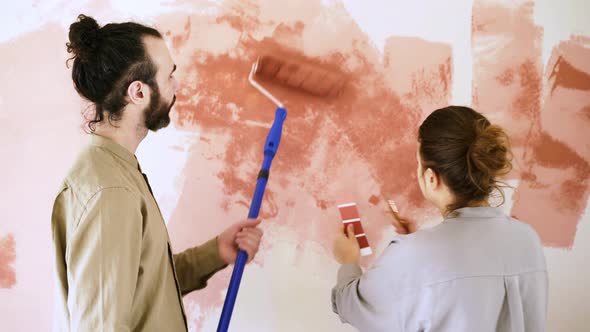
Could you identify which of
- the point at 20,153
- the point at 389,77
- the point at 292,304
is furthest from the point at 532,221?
the point at 20,153

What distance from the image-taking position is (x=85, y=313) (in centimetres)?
72

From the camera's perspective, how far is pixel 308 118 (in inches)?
49.4

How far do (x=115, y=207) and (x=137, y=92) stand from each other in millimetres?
254

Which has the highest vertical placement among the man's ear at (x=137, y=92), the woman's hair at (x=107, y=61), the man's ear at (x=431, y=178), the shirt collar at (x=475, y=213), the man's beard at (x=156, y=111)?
the woman's hair at (x=107, y=61)

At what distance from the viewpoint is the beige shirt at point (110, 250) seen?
72 centimetres

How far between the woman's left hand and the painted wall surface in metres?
0.12

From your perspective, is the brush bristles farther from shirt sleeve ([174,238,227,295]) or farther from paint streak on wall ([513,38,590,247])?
paint streak on wall ([513,38,590,247])

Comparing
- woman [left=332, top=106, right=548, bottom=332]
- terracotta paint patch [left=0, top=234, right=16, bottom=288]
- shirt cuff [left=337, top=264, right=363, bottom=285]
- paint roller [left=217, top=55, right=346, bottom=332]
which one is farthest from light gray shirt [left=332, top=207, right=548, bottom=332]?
terracotta paint patch [left=0, top=234, right=16, bottom=288]

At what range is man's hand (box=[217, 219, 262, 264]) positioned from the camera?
3.53 feet

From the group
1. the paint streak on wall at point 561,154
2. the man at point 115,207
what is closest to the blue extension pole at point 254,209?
the man at point 115,207

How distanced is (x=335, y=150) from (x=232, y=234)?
0.37 metres

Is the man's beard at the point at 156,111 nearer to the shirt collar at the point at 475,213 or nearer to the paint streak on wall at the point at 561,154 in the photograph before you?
the shirt collar at the point at 475,213

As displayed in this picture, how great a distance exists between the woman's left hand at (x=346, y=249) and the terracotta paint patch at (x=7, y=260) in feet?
2.90

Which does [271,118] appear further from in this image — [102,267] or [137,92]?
[102,267]
